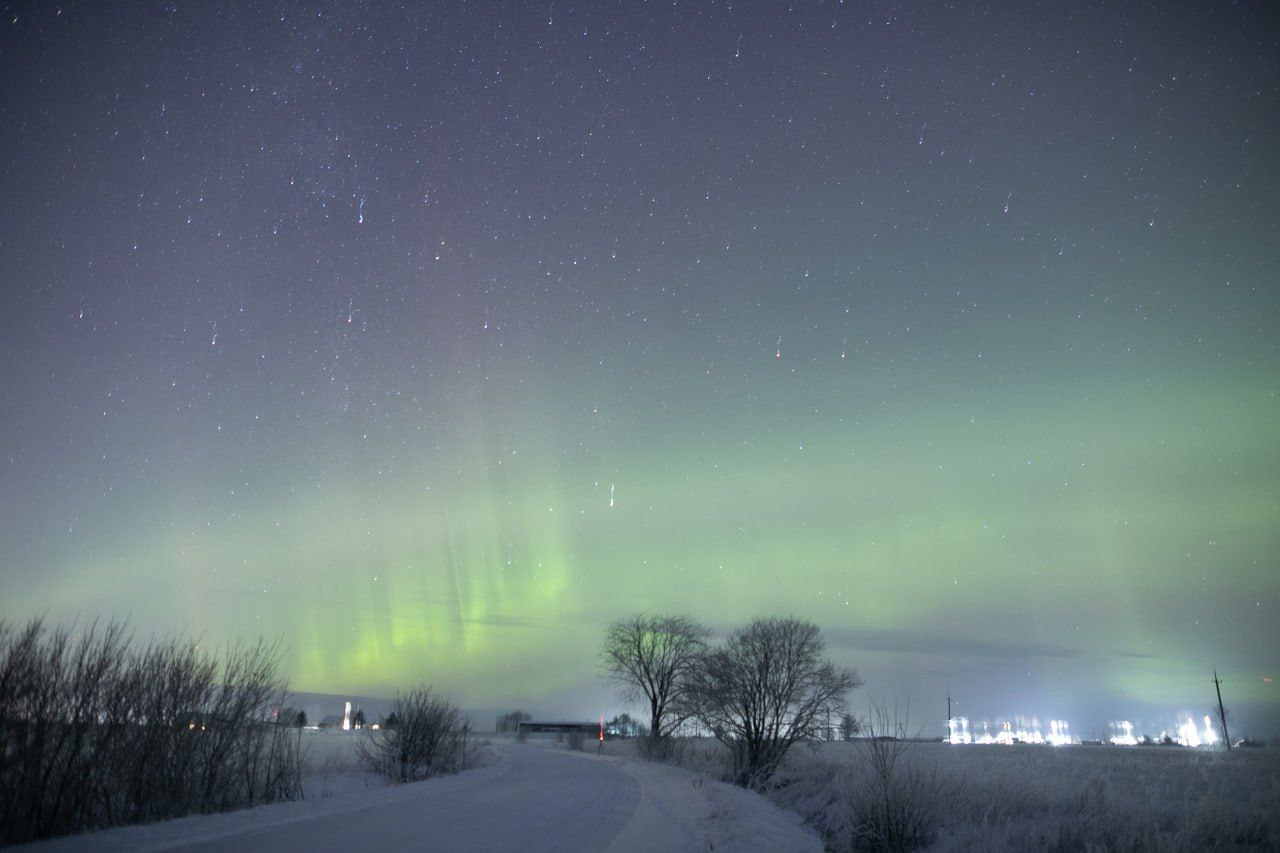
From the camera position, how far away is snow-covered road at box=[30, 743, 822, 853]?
364 inches

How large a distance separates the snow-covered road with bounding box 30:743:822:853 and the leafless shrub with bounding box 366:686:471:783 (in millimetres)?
4743

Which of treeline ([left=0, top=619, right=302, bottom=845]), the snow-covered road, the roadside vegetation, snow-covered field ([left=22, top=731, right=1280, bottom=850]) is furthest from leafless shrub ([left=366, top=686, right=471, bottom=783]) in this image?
the roadside vegetation

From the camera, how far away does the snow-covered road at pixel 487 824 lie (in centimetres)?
924

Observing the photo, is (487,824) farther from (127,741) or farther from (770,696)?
(770,696)

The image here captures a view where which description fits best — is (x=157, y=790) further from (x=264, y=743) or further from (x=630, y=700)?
(x=630, y=700)

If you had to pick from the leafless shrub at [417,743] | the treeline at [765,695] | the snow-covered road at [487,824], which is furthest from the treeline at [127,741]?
the treeline at [765,695]

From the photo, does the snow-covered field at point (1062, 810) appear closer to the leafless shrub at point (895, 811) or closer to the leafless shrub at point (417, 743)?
the leafless shrub at point (895, 811)

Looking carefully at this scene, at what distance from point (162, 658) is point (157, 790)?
238cm

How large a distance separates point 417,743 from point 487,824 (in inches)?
596

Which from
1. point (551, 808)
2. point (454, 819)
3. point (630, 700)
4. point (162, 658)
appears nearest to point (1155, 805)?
point (551, 808)

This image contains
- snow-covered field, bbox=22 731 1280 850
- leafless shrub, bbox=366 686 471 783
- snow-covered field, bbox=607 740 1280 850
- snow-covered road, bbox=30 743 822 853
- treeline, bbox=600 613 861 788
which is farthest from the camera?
treeline, bbox=600 613 861 788

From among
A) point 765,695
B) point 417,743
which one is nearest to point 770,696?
point 765,695

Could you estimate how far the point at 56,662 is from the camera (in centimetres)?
1040

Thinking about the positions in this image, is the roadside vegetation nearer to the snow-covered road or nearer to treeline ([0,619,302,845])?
the snow-covered road
